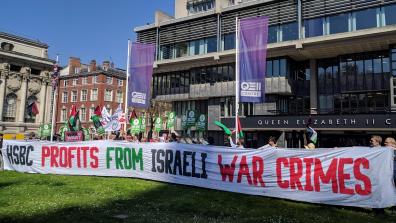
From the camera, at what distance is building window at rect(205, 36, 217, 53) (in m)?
40.6

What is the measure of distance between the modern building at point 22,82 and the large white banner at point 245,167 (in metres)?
64.5

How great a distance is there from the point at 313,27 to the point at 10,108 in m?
65.7

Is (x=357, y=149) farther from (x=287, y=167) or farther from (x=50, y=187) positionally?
(x=50, y=187)

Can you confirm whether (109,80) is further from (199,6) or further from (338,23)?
(338,23)

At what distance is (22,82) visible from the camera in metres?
77.0

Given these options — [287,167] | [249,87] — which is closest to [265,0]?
[249,87]

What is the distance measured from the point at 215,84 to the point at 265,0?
10718 millimetres

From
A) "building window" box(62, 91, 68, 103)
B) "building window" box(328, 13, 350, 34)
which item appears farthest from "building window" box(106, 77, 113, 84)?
"building window" box(328, 13, 350, 34)

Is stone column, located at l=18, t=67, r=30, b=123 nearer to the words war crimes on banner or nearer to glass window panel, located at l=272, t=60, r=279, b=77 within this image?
glass window panel, located at l=272, t=60, r=279, b=77

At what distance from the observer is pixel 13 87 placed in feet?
248

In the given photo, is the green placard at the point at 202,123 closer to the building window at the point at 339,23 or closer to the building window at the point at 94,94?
the building window at the point at 339,23

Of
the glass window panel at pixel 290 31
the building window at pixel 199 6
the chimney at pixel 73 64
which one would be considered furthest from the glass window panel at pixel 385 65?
the chimney at pixel 73 64

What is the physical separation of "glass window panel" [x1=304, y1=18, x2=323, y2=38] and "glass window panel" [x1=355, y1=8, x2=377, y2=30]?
3221 mm

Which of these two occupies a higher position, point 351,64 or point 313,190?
point 351,64
